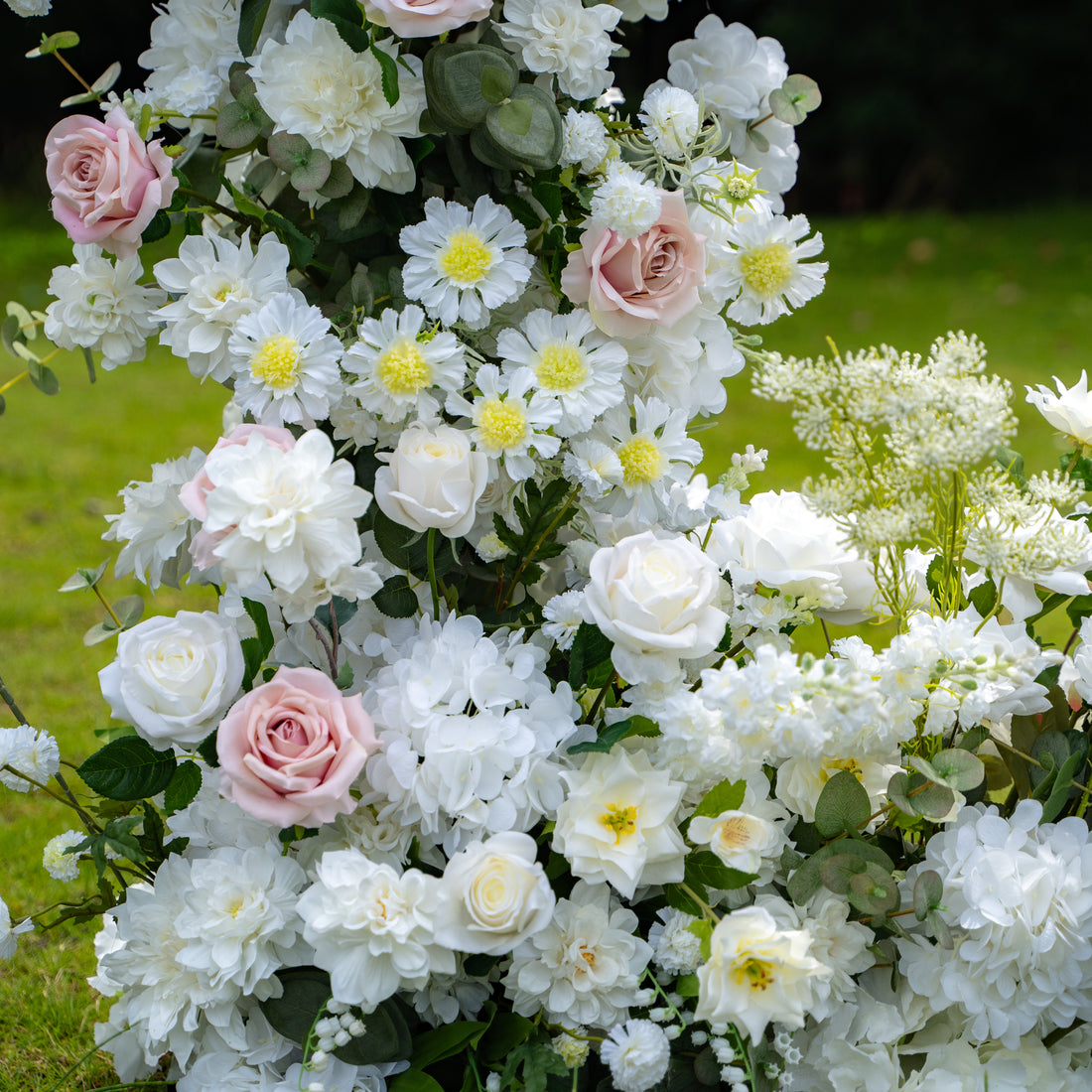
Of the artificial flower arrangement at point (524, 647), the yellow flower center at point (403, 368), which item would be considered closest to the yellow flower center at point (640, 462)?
the artificial flower arrangement at point (524, 647)

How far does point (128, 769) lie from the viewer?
112cm

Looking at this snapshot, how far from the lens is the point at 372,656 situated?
130cm

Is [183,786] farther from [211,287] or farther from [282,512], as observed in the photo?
[211,287]

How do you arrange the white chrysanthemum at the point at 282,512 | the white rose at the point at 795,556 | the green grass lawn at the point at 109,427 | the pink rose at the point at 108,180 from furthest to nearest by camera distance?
the green grass lawn at the point at 109,427
the white rose at the point at 795,556
the pink rose at the point at 108,180
the white chrysanthemum at the point at 282,512

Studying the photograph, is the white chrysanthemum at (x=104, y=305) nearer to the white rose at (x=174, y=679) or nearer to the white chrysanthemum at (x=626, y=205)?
the white rose at (x=174, y=679)

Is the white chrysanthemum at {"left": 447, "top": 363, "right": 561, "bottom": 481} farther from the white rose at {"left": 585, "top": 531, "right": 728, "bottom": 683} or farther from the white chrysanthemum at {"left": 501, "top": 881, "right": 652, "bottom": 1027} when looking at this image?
the white chrysanthemum at {"left": 501, "top": 881, "right": 652, "bottom": 1027}

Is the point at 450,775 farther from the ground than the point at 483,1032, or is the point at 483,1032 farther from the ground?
the point at 450,775

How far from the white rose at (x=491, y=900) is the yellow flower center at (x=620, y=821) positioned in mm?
75

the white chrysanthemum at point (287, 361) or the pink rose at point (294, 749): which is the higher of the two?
the white chrysanthemum at point (287, 361)

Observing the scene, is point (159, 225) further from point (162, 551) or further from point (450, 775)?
point (450, 775)

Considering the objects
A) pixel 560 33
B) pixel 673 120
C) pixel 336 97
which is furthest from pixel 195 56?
pixel 673 120

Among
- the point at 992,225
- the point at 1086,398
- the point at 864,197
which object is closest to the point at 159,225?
the point at 1086,398

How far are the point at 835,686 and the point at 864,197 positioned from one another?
313 inches

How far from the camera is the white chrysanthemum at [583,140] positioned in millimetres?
1218
